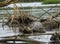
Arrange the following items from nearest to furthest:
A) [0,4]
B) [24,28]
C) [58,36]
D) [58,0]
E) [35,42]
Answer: [0,4], [58,36], [35,42], [24,28], [58,0]

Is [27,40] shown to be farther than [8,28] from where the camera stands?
No

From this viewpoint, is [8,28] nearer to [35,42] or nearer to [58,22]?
[58,22]

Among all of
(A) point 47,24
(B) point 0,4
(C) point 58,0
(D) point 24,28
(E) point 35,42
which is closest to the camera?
(B) point 0,4

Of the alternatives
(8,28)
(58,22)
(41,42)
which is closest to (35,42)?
(41,42)

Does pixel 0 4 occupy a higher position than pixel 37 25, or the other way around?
pixel 0 4

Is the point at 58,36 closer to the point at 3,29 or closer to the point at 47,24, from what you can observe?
the point at 47,24

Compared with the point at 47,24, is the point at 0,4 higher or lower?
higher

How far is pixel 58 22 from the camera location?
9852mm

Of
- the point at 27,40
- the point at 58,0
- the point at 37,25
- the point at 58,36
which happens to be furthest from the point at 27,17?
the point at 58,0

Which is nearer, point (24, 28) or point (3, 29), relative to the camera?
point (24, 28)

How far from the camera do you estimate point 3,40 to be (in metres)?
7.27

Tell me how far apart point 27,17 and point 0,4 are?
12.0 ft

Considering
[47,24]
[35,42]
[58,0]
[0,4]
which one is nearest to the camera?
[0,4]

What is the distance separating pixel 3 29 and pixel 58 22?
2.11 m
